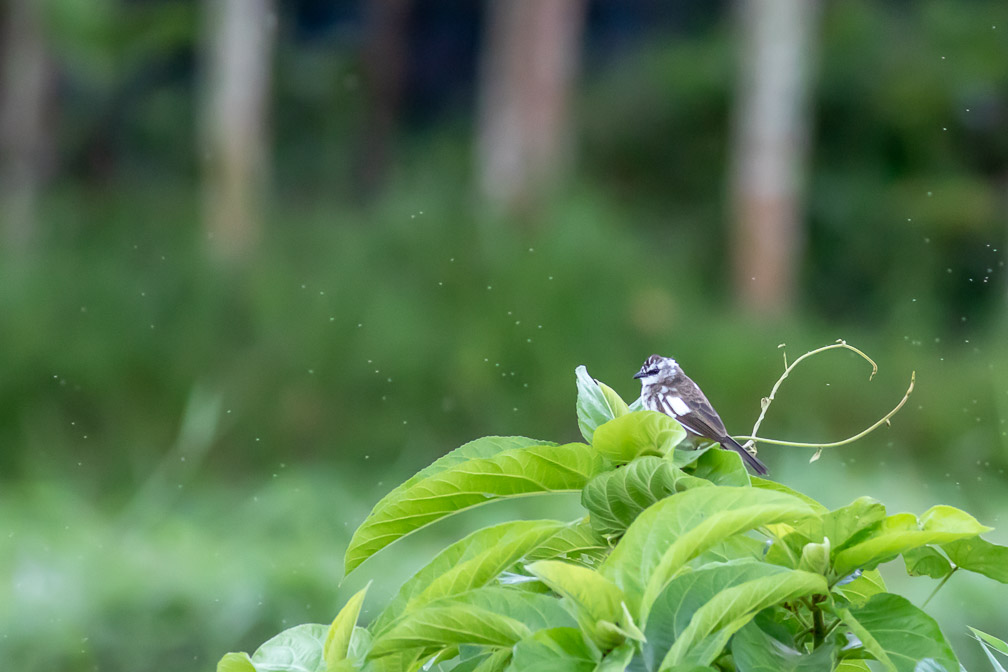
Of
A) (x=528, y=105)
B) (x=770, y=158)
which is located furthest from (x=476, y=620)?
(x=528, y=105)

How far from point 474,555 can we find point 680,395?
70 cm

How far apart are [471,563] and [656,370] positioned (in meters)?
0.87

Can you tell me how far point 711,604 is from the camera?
520 mm

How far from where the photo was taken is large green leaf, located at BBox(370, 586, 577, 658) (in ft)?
1.77

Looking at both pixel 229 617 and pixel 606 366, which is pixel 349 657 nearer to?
pixel 229 617

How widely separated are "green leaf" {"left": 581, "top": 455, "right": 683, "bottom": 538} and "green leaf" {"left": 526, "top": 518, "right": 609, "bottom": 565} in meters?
0.02

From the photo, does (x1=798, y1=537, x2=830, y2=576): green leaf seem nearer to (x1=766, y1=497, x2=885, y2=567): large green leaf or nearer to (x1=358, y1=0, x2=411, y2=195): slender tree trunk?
(x1=766, y1=497, x2=885, y2=567): large green leaf

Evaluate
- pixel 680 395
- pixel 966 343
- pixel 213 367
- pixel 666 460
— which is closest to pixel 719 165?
pixel 966 343

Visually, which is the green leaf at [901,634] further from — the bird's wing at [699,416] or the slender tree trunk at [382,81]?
the slender tree trunk at [382,81]

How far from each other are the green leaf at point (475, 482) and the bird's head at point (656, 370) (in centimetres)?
64

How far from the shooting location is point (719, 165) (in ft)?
26.4

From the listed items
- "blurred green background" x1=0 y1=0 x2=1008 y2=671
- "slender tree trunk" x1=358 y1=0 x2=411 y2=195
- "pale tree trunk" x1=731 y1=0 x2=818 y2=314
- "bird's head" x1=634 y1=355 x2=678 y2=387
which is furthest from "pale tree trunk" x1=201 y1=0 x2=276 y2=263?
"bird's head" x1=634 y1=355 x2=678 y2=387

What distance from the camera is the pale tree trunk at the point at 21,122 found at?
632 centimetres

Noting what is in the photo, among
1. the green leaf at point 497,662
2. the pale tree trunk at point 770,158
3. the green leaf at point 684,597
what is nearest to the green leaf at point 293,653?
the green leaf at point 497,662
